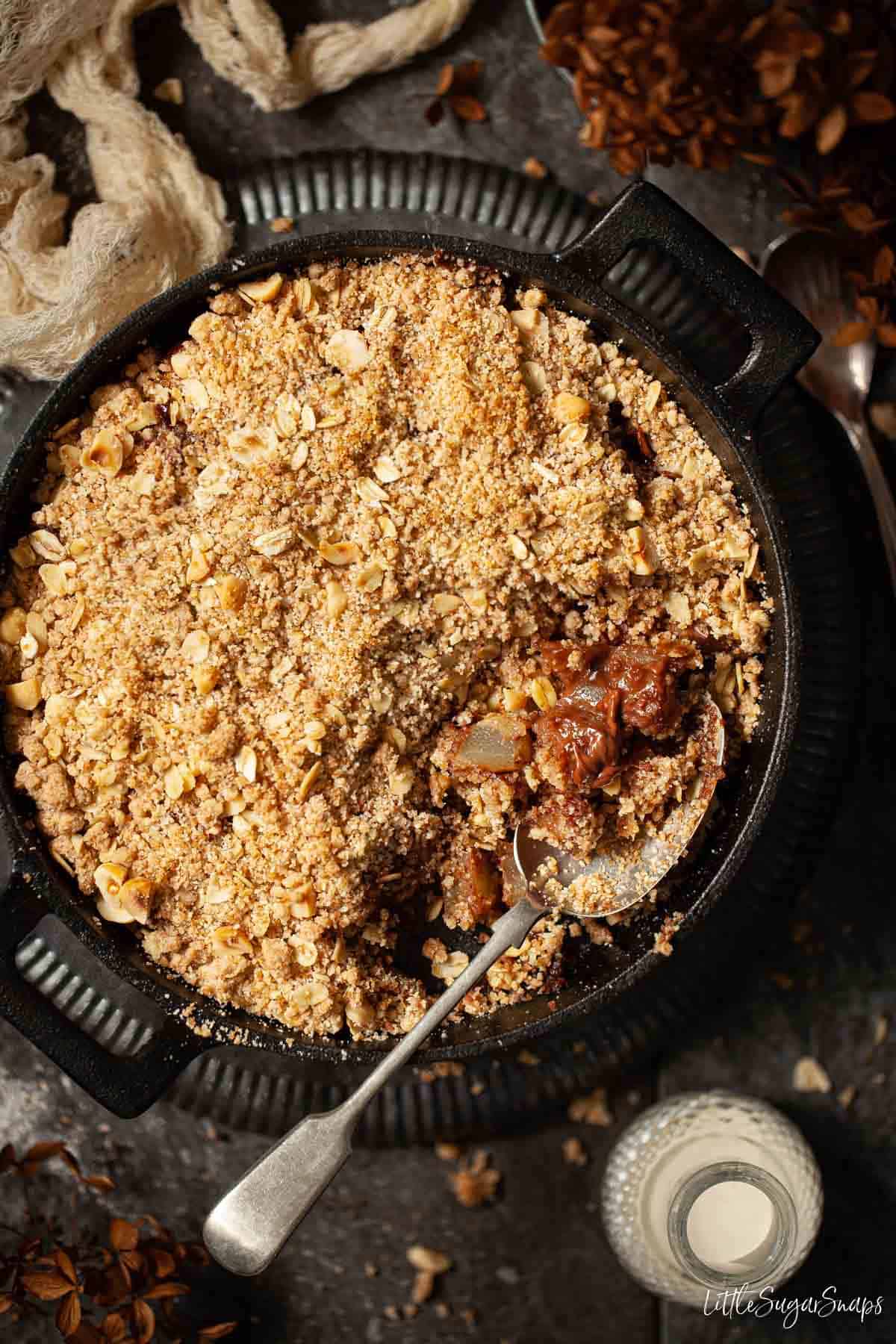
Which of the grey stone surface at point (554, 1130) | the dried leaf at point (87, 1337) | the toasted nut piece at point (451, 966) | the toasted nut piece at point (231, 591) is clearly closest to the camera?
the toasted nut piece at point (231, 591)

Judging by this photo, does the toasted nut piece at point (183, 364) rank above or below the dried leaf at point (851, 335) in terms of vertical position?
above

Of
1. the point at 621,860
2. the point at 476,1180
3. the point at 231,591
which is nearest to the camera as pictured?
the point at 231,591

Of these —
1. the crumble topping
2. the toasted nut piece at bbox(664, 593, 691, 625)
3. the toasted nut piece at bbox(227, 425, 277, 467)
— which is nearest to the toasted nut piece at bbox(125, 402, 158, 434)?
the crumble topping

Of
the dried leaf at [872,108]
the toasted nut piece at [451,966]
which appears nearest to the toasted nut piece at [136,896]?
the toasted nut piece at [451,966]

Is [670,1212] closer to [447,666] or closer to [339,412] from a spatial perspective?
[447,666]

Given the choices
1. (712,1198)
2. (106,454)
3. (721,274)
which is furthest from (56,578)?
(712,1198)

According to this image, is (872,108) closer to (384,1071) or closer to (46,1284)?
(384,1071)

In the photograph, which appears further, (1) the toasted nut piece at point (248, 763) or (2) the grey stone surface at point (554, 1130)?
(2) the grey stone surface at point (554, 1130)

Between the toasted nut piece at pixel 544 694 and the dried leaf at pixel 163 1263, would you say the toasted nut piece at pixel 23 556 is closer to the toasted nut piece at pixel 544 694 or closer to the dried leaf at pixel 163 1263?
the toasted nut piece at pixel 544 694
